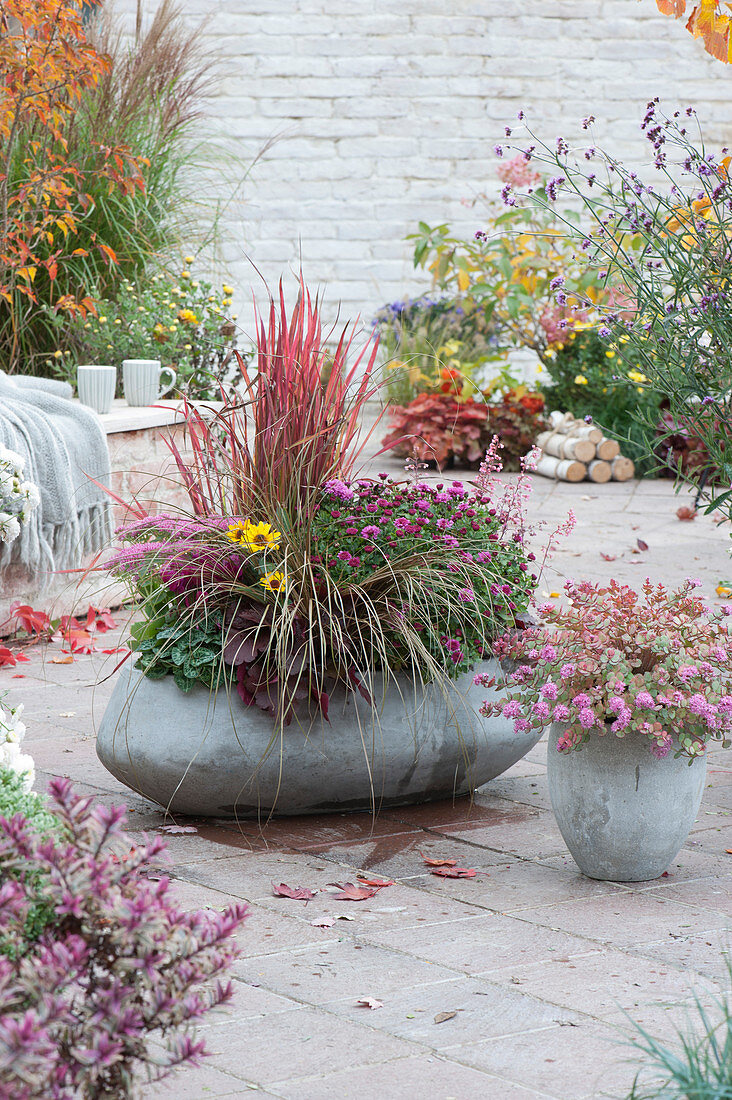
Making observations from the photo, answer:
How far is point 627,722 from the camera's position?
95.1 inches

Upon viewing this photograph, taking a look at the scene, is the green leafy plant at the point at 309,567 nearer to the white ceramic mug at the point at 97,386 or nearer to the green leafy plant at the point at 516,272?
the white ceramic mug at the point at 97,386

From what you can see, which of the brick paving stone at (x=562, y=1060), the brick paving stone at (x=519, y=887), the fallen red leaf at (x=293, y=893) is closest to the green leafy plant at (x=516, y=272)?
the brick paving stone at (x=519, y=887)

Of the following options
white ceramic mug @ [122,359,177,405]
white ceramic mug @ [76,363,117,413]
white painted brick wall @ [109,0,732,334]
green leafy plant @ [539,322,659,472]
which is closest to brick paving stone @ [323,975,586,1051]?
white ceramic mug @ [76,363,117,413]

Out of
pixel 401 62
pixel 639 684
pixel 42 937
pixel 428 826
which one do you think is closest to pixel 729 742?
pixel 639 684

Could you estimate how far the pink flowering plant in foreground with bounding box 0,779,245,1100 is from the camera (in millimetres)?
1294

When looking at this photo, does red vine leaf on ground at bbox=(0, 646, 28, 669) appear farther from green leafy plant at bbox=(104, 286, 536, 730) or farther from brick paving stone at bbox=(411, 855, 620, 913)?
brick paving stone at bbox=(411, 855, 620, 913)

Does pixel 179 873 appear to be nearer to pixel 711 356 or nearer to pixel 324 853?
pixel 324 853

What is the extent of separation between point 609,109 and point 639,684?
7.78 metres

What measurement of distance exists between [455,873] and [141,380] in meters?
3.16

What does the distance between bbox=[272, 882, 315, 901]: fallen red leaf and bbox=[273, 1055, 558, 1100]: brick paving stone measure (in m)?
Result: 0.64

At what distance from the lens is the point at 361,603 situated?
9.45 ft

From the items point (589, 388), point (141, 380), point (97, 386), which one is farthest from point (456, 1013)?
point (589, 388)

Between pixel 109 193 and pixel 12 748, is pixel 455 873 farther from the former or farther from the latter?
pixel 109 193

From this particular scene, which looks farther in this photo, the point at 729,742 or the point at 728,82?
the point at 728,82
